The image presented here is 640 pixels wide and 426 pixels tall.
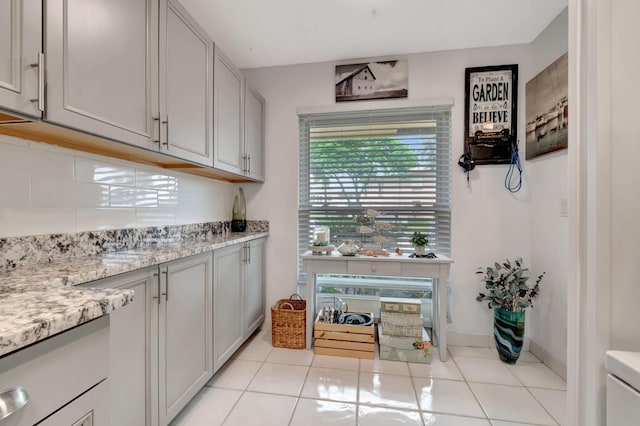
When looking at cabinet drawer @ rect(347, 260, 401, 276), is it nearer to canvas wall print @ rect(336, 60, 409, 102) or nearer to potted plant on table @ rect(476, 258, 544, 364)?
potted plant on table @ rect(476, 258, 544, 364)

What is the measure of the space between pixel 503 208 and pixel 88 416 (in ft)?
9.03

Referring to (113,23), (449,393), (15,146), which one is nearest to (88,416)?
(15,146)

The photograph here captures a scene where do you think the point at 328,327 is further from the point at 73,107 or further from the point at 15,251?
the point at 73,107

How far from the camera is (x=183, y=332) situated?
1.42 meters

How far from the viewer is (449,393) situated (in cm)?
168

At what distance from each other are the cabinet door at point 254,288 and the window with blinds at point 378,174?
438mm

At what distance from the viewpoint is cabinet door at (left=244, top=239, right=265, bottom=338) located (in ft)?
7.27

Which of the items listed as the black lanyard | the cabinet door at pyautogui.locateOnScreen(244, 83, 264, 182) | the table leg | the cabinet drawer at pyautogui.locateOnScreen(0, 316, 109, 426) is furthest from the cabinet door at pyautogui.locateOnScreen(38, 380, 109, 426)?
the black lanyard

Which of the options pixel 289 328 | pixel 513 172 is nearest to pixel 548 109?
pixel 513 172

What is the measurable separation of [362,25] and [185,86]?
1.41 metres

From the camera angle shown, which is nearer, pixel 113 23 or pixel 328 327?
pixel 113 23

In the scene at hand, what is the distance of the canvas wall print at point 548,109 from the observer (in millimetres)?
1810

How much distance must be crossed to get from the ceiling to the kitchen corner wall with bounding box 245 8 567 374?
0.48ft

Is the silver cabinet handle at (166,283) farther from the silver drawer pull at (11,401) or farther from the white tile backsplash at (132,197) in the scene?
the silver drawer pull at (11,401)
